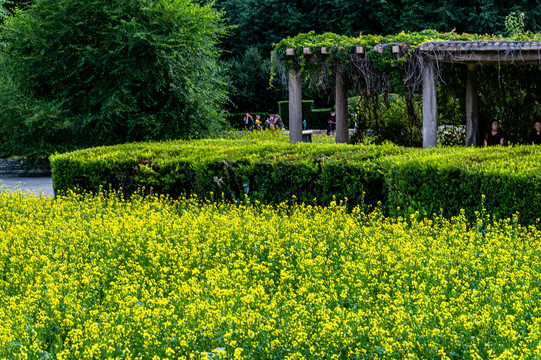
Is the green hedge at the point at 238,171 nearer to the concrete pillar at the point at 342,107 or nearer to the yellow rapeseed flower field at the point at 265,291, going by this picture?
the yellow rapeseed flower field at the point at 265,291

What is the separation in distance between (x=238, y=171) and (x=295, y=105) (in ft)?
13.5

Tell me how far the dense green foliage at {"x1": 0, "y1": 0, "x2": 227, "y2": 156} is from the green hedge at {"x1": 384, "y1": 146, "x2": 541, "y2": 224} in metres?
9.34

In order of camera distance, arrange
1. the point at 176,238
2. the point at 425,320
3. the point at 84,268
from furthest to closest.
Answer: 1. the point at 176,238
2. the point at 84,268
3. the point at 425,320

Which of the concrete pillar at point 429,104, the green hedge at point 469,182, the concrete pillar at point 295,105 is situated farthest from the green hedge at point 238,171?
the concrete pillar at point 295,105

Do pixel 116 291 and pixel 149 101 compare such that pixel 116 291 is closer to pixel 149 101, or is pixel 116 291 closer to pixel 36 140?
pixel 149 101

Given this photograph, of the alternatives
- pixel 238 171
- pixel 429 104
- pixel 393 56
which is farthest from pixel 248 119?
pixel 238 171

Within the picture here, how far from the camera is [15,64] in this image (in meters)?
17.2

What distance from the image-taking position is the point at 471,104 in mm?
13594

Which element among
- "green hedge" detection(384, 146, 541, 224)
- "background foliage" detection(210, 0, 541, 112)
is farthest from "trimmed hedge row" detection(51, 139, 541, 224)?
"background foliage" detection(210, 0, 541, 112)

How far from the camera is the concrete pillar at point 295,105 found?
1312 centimetres

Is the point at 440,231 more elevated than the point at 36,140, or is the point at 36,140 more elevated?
the point at 36,140

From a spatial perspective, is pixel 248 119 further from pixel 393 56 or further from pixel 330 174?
pixel 330 174

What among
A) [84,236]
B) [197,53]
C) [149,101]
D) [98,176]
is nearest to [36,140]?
[149,101]

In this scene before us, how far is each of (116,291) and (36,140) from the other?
1336 centimetres
